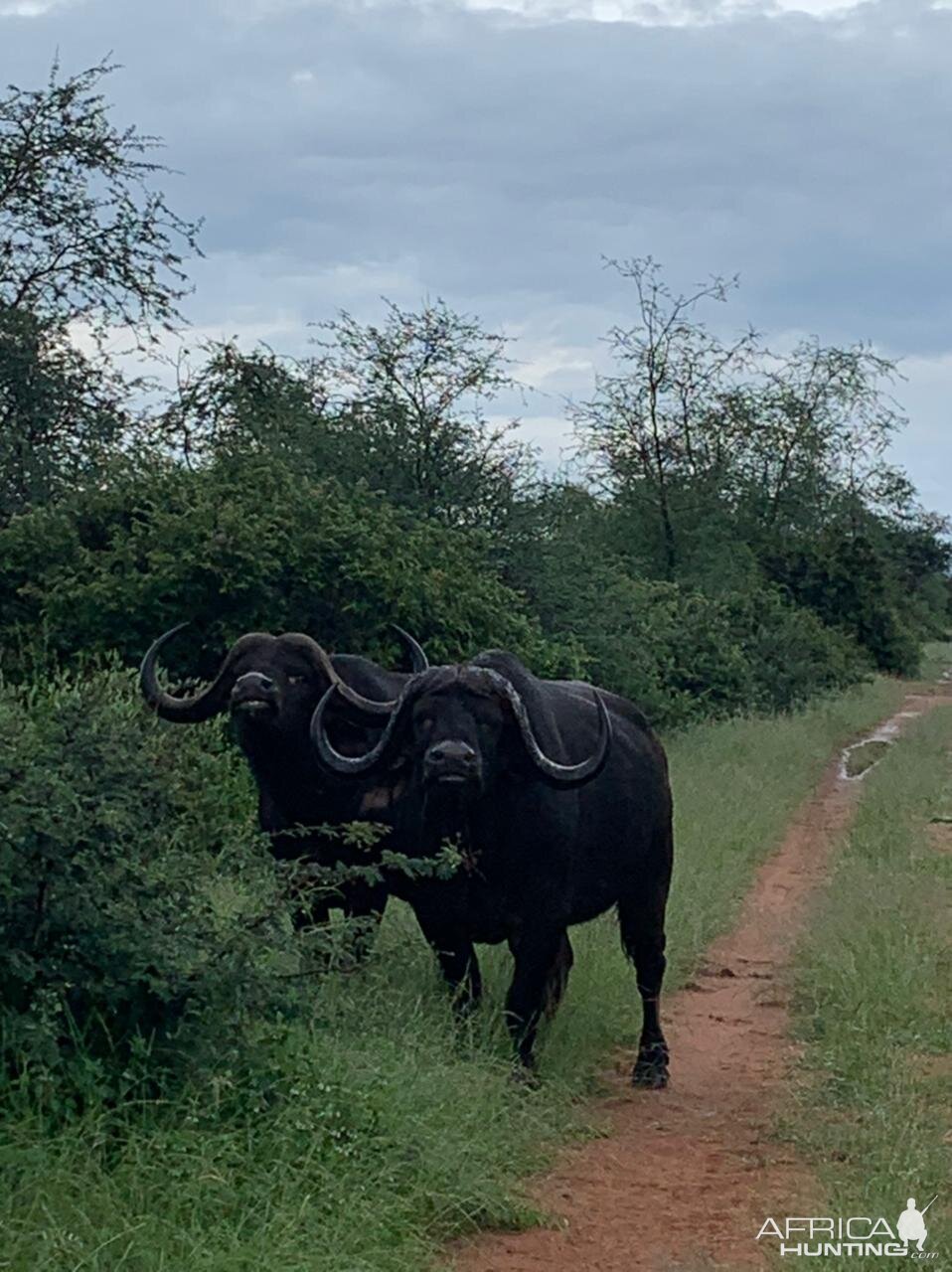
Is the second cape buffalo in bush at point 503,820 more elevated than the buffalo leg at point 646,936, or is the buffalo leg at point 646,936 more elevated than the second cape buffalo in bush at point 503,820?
the second cape buffalo in bush at point 503,820

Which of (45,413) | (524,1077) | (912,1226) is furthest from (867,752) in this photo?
(912,1226)

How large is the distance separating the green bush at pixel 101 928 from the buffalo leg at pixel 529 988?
1437 millimetres

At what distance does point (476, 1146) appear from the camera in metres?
5.57

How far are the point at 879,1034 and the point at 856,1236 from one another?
2.54 meters

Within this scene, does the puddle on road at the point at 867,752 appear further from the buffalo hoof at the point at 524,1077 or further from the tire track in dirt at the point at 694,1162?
the buffalo hoof at the point at 524,1077

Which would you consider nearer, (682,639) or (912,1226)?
(912,1226)

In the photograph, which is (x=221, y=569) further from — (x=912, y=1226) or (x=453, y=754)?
(x=912, y=1226)

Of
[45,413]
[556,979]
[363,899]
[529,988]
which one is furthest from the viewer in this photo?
[45,413]

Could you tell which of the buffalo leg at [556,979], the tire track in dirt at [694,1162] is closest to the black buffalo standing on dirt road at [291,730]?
the buffalo leg at [556,979]

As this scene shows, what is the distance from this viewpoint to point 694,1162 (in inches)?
240

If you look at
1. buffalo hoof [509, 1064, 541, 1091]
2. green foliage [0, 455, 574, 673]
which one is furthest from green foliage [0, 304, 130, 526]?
buffalo hoof [509, 1064, 541, 1091]

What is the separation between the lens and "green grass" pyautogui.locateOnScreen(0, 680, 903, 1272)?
4496 mm

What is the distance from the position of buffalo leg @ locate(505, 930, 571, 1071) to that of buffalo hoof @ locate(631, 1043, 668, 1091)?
23.3 inches

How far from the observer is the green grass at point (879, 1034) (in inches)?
216
